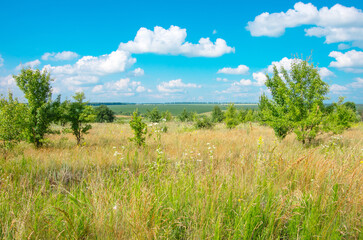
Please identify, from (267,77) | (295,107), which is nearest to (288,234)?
(295,107)

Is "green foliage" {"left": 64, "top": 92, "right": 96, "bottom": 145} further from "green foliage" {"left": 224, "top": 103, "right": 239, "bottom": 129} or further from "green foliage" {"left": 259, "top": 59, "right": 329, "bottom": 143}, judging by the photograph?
"green foliage" {"left": 224, "top": 103, "right": 239, "bottom": 129}

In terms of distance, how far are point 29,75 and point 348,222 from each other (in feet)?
34.7

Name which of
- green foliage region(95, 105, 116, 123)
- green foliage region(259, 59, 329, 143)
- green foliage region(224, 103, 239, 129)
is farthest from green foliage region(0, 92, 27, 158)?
green foliage region(95, 105, 116, 123)

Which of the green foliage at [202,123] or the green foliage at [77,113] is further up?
the green foliage at [77,113]

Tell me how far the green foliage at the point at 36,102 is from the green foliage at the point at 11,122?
0.86ft

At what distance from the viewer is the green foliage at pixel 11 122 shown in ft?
24.0

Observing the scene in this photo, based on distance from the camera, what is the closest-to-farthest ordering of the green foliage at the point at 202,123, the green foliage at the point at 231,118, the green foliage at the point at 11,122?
1. the green foliage at the point at 11,122
2. the green foliage at the point at 202,123
3. the green foliage at the point at 231,118

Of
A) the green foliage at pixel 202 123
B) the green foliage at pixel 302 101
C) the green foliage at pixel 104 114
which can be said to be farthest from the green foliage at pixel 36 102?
the green foliage at pixel 104 114

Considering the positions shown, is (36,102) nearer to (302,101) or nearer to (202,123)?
(302,101)

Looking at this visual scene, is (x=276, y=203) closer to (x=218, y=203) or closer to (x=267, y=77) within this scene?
(x=218, y=203)

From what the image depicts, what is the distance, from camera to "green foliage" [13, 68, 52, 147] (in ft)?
27.0

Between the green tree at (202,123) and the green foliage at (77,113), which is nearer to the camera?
the green foliage at (77,113)

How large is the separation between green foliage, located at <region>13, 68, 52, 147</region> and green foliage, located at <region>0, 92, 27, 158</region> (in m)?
0.26

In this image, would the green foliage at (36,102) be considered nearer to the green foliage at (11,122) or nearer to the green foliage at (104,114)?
the green foliage at (11,122)
